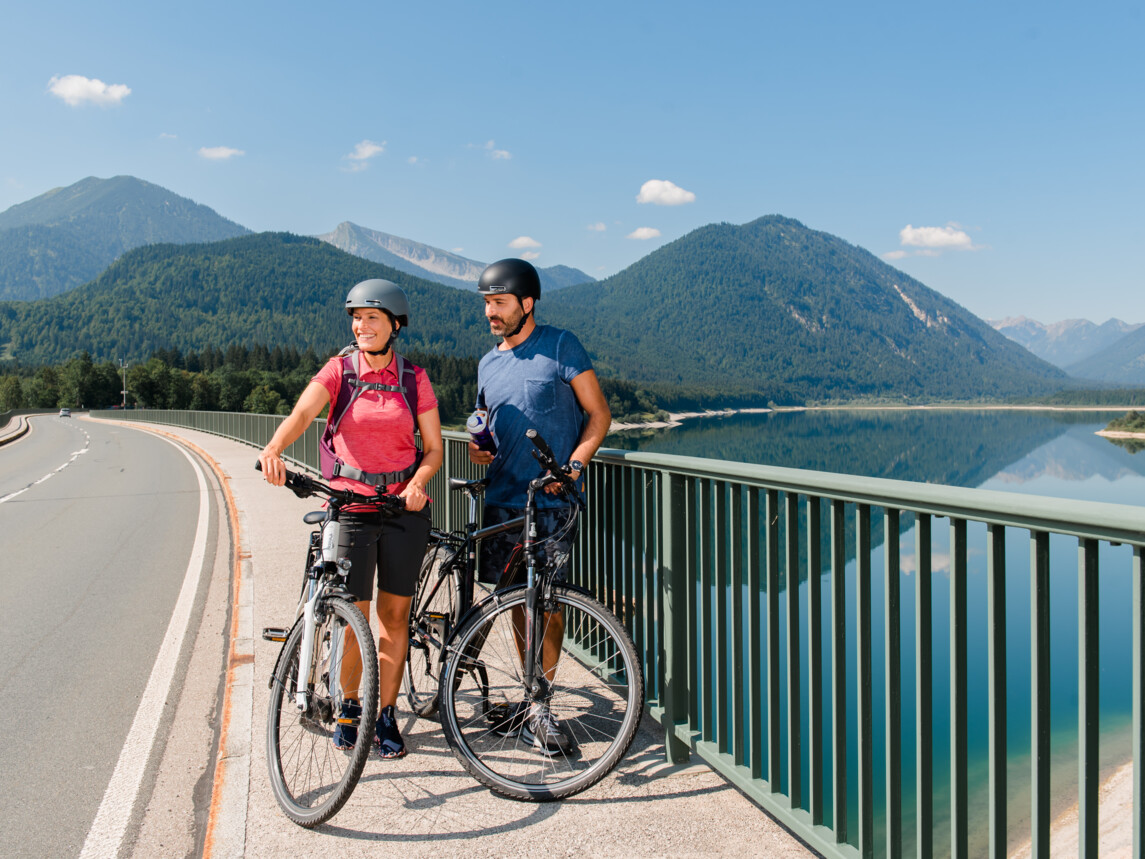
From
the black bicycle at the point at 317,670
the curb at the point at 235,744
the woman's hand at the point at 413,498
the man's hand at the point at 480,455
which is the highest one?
the man's hand at the point at 480,455

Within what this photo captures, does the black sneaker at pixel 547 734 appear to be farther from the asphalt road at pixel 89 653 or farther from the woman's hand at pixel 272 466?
the asphalt road at pixel 89 653

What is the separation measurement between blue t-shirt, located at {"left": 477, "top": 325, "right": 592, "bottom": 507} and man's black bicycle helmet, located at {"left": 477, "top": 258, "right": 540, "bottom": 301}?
0.65 feet

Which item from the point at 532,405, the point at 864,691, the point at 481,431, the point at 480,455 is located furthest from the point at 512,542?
the point at 864,691

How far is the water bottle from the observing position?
3.30 meters

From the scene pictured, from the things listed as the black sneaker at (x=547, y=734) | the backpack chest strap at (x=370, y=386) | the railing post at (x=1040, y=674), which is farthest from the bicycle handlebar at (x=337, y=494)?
the railing post at (x=1040, y=674)

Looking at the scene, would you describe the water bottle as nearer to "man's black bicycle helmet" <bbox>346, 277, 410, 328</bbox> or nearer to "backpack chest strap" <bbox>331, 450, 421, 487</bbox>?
"backpack chest strap" <bbox>331, 450, 421, 487</bbox>

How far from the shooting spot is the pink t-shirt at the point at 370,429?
10.1ft

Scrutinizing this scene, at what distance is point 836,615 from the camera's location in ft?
7.96

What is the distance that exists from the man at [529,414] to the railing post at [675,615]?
1.31 feet

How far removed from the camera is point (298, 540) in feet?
28.5

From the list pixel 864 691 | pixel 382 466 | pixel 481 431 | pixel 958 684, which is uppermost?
pixel 481 431

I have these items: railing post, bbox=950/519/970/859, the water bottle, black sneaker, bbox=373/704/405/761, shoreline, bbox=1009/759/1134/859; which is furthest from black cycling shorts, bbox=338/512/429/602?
shoreline, bbox=1009/759/1134/859

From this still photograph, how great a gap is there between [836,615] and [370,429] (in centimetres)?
181

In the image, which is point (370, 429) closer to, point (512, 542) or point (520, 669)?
point (512, 542)
